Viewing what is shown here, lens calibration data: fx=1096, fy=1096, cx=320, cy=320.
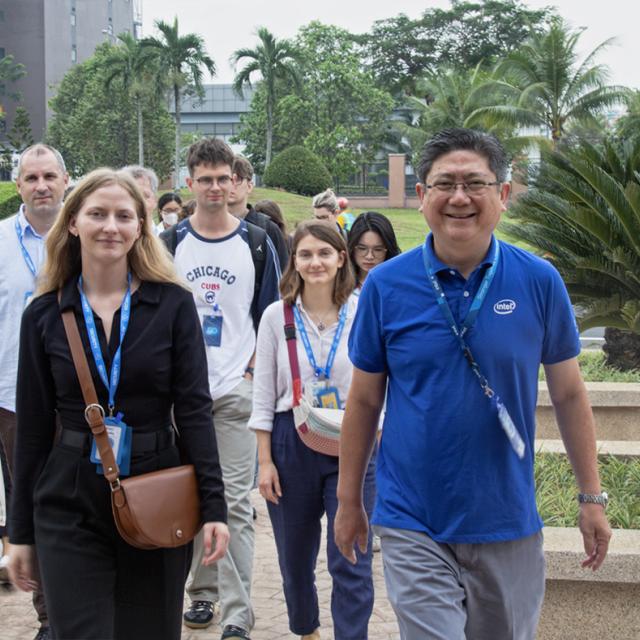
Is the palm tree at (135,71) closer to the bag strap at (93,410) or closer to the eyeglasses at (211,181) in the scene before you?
the eyeglasses at (211,181)

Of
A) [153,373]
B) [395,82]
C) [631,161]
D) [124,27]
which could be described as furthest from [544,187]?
[124,27]

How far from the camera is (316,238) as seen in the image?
15.9ft

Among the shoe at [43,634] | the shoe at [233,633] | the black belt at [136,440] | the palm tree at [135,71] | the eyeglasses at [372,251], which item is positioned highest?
the palm tree at [135,71]

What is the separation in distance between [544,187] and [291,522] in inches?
287

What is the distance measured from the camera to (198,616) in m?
5.26

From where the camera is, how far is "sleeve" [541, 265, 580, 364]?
3123 mm

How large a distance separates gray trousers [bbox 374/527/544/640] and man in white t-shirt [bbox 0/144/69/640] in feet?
8.08

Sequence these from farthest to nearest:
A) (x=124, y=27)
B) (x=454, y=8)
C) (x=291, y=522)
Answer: (x=124, y=27), (x=454, y=8), (x=291, y=522)

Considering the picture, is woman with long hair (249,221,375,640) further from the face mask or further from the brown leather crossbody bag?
the face mask

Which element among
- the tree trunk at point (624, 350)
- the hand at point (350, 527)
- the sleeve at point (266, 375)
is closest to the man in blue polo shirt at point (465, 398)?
the hand at point (350, 527)

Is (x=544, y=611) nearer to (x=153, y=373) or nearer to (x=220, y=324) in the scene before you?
(x=220, y=324)

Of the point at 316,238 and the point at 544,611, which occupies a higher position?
the point at 316,238

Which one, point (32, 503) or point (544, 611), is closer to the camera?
point (32, 503)

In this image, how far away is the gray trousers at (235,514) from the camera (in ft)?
16.4
